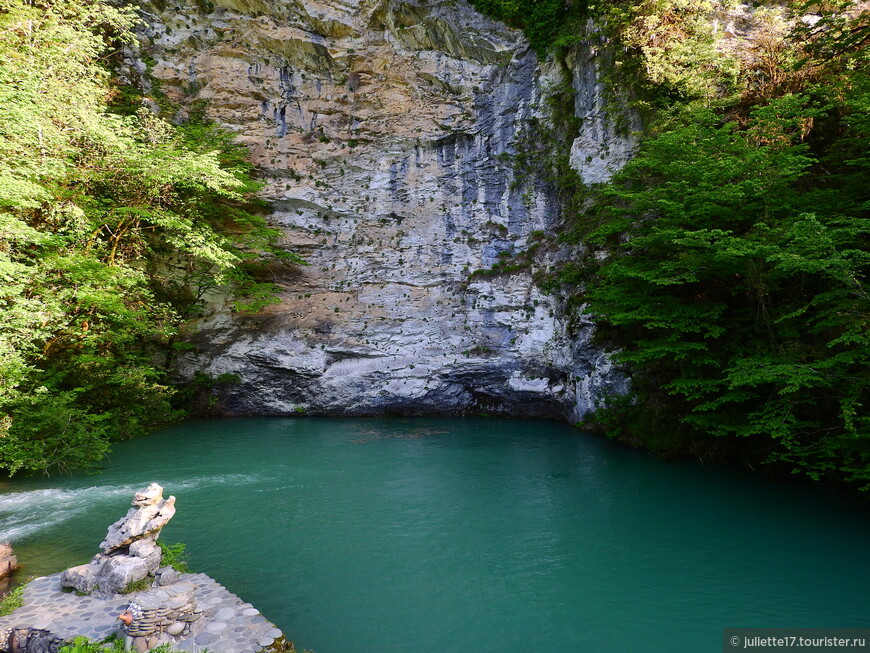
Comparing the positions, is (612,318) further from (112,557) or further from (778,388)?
(112,557)

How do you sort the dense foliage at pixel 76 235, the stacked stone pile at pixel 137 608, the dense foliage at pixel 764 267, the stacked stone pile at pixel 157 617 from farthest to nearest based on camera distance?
the dense foliage at pixel 76 235
the dense foliage at pixel 764 267
the stacked stone pile at pixel 137 608
the stacked stone pile at pixel 157 617

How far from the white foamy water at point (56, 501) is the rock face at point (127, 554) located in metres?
2.89

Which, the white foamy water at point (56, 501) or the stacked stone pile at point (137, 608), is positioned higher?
the stacked stone pile at point (137, 608)

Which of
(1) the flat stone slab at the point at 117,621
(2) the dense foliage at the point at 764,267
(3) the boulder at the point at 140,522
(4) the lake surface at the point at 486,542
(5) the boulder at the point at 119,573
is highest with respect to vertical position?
(2) the dense foliage at the point at 764,267

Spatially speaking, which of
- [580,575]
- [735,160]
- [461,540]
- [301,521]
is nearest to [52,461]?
[301,521]

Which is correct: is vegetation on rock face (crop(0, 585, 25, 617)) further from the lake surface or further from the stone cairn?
the lake surface

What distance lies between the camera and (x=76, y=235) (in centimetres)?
1192

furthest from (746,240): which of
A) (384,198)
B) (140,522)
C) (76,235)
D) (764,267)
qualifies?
(76,235)

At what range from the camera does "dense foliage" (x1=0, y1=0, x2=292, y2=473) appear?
9.20 meters

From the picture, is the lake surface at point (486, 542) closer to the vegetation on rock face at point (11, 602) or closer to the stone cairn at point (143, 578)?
the stone cairn at point (143, 578)

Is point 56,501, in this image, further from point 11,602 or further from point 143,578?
point 143,578

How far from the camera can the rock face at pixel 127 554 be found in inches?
195

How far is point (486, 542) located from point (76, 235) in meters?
12.4

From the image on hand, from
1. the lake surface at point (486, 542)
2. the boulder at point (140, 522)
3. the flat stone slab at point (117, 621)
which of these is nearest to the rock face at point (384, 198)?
the lake surface at point (486, 542)
